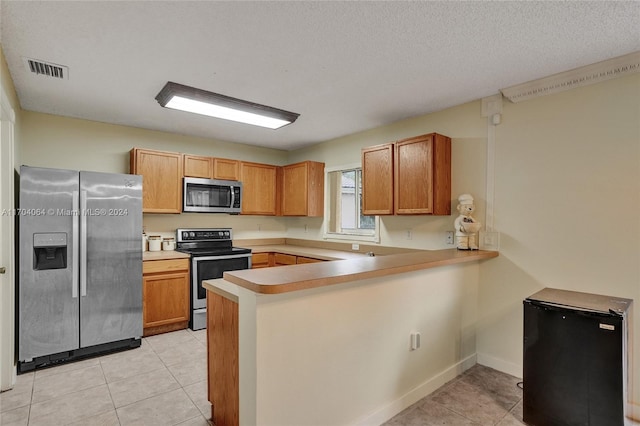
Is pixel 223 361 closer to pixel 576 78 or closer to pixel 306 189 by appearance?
pixel 306 189

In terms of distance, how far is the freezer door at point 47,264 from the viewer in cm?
278

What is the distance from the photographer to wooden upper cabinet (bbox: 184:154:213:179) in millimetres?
4289

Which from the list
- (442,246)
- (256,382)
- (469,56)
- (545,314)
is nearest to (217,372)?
(256,382)

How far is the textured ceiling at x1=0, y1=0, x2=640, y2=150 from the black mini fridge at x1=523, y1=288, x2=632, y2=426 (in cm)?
167

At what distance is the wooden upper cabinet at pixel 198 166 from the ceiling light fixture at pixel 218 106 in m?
1.24

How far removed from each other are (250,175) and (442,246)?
9.63 feet

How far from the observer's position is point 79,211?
303cm

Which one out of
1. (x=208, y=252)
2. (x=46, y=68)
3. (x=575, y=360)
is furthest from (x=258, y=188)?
(x=575, y=360)

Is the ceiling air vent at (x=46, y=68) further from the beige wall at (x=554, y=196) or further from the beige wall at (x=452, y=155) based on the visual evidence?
the beige wall at (x=554, y=196)

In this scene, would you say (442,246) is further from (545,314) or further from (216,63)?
(216,63)

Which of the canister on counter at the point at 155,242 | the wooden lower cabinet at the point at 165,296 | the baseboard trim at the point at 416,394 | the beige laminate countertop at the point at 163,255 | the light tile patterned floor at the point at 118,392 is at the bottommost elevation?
the light tile patterned floor at the point at 118,392

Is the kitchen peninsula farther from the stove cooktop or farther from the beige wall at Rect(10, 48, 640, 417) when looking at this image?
the stove cooktop

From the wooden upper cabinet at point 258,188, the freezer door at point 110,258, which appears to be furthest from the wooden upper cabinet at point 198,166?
the freezer door at point 110,258

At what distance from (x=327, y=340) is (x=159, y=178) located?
3262 millimetres
